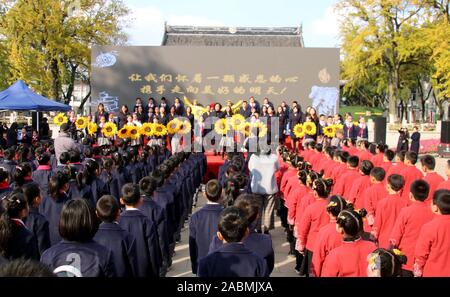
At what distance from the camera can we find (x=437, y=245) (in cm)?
410

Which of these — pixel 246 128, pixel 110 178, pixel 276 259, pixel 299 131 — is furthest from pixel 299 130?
pixel 110 178

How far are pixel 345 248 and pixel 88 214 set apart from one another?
1.82 m

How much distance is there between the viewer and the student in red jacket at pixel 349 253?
11.2 ft

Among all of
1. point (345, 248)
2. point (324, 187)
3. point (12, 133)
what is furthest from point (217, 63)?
point (345, 248)

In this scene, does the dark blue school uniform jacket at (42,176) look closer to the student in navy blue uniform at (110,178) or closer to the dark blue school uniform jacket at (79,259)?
the student in navy blue uniform at (110,178)

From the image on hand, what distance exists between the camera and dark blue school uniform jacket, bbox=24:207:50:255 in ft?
13.1

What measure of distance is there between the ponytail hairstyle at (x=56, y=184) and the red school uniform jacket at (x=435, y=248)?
351cm

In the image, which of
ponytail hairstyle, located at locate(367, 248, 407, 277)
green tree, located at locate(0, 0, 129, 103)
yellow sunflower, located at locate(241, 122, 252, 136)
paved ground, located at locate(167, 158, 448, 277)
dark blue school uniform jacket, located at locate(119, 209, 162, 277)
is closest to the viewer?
ponytail hairstyle, located at locate(367, 248, 407, 277)

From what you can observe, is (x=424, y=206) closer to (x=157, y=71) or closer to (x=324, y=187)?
(x=324, y=187)

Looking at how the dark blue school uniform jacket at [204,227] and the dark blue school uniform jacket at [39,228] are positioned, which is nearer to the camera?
the dark blue school uniform jacket at [39,228]

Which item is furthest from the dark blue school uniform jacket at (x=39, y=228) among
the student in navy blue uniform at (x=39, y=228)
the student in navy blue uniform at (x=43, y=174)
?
the student in navy blue uniform at (x=43, y=174)

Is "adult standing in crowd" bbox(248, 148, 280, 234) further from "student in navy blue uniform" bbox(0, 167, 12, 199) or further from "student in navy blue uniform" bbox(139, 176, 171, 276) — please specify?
"student in navy blue uniform" bbox(0, 167, 12, 199)

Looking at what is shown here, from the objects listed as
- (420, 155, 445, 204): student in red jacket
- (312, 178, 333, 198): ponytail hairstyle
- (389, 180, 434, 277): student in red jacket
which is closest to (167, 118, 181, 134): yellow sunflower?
(420, 155, 445, 204): student in red jacket

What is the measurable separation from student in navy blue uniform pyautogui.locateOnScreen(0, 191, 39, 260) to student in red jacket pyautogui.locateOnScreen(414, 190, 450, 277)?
3177 millimetres
